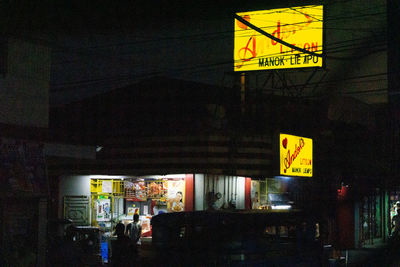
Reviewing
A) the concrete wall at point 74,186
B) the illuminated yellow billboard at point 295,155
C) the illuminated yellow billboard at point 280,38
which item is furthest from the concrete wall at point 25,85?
the illuminated yellow billboard at point 280,38

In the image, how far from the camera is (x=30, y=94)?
1614 centimetres

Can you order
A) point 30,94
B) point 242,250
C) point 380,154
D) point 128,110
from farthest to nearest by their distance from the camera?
point 380,154 → point 128,110 → point 30,94 → point 242,250

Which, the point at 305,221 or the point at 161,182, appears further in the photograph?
the point at 161,182

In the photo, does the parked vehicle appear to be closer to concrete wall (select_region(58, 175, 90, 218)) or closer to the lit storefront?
the lit storefront

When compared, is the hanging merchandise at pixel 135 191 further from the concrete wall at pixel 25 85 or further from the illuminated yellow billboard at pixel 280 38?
the illuminated yellow billboard at pixel 280 38

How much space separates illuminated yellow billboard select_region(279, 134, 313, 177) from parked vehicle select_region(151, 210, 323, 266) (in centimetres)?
890

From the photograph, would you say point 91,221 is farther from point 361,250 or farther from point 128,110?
point 361,250

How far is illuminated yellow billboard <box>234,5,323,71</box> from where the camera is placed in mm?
23797

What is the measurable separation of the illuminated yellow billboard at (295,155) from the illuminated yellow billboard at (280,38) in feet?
10.0

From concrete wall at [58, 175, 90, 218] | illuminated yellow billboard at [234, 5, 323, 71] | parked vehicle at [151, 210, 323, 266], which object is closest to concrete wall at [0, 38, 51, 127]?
parked vehicle at [151, 210, 323, 266]

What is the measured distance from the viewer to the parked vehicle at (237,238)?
36.2 ft

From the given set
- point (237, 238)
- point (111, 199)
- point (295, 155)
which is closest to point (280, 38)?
point (295, 155)

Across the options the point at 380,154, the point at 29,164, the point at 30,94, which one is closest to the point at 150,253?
the point at 29,164

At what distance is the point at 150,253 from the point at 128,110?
11656 mm
